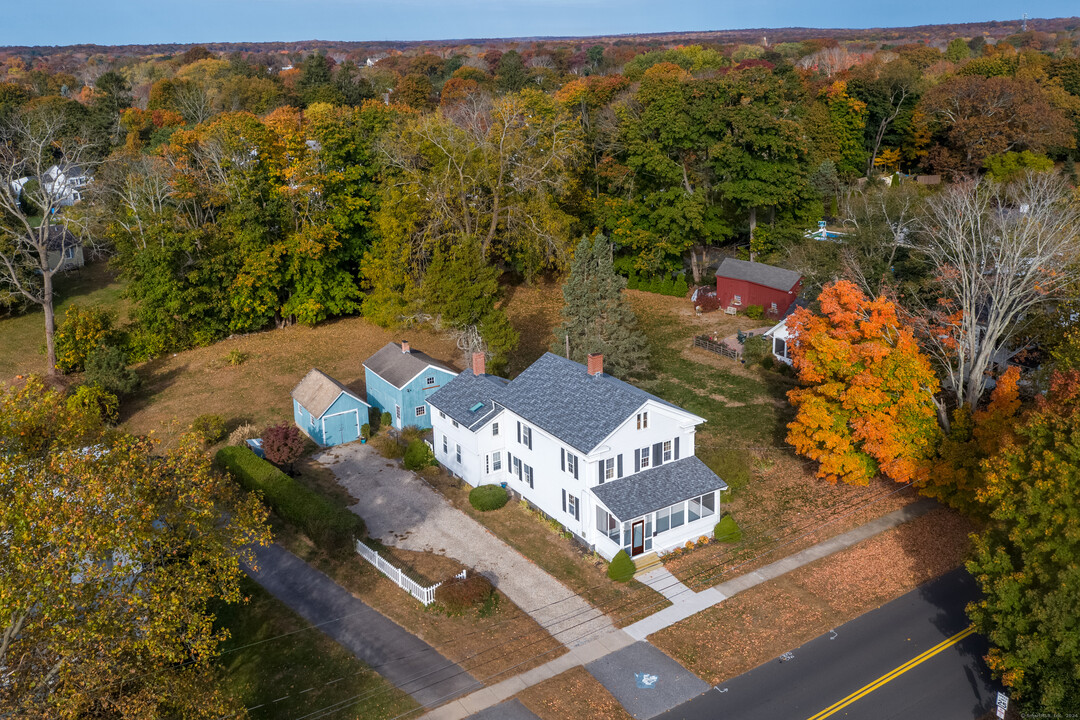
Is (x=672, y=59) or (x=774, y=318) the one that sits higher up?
(x=672, y=59)

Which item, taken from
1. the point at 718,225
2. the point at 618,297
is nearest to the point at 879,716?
the point at 618,297

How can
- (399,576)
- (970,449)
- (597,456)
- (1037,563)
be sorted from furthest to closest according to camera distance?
(970,449) → (597,456) → (399,576) → (1037,563)

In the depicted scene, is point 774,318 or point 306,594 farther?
point 774,318

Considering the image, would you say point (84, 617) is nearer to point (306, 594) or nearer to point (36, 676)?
point (36, 676)

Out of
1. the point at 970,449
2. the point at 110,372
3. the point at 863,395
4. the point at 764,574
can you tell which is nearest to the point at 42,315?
the point at 110,372

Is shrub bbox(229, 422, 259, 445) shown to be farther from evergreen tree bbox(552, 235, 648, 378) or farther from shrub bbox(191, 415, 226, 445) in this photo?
evergreen tree bbox(552, 235, 648, 378)

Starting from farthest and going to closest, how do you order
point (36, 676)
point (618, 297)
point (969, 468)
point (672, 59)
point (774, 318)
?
point (672, 59) < point (774, 318) < point (618, 297) < point (969, 468) < point (36, 676)

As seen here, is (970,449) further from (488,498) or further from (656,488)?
(488,498)
